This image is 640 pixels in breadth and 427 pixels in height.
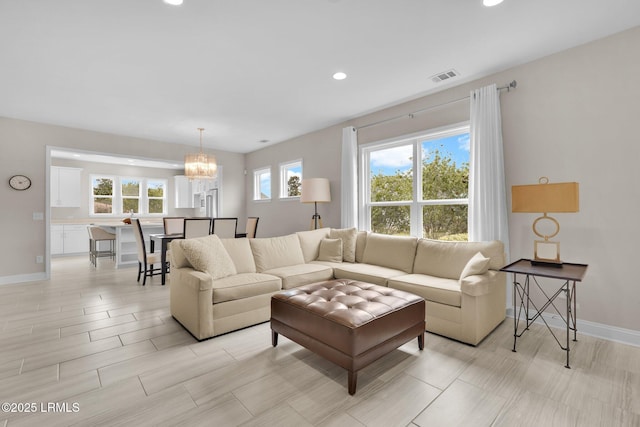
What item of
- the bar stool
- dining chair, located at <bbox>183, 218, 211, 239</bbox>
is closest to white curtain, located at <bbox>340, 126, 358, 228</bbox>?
dining chair, located at <bbox>183, 218, 211, 239</bbox>

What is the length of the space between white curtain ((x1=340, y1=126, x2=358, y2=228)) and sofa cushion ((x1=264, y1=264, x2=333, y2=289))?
48.0 inches

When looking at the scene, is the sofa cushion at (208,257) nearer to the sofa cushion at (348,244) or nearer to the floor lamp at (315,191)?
the sofa cushion at (348,244)

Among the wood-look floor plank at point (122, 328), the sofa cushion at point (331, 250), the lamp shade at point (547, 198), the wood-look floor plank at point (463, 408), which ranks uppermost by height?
the lamp shade at point (547, 198)

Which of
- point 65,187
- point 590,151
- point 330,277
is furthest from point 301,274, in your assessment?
point 65,187

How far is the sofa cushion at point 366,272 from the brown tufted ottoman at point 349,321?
540 millimetres

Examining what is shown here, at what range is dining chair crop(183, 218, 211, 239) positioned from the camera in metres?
4.44

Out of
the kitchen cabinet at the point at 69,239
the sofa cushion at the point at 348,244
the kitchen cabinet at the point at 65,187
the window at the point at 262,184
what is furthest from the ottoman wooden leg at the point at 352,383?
the kitchen cabinet at the point at 65,187

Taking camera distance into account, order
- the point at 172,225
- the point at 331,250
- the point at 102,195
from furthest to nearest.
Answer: the point at 102,195 < the point at 172,225 < the point at 331,250

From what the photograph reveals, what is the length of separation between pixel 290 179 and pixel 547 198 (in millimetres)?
4723

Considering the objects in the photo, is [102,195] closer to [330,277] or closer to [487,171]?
[330,277]

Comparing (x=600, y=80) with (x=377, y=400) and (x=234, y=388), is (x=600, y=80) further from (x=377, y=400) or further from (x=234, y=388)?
(x=234, y=388)

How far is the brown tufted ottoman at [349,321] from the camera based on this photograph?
1897 mm

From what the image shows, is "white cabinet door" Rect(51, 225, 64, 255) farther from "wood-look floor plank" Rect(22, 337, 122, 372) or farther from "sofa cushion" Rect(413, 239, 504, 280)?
"sofa cushion" Rect(413, 239, 504, 280)

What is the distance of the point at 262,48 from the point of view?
9.23 feet
